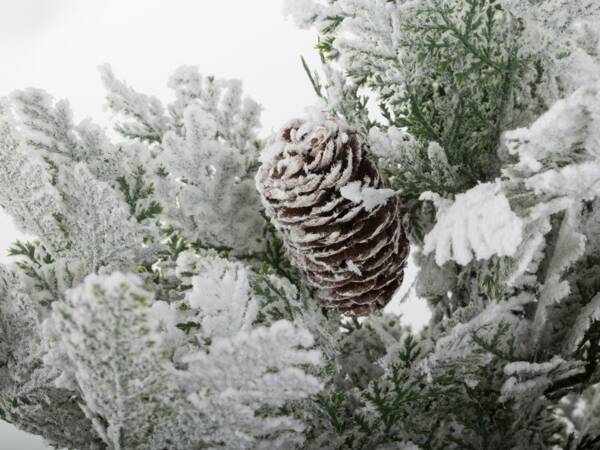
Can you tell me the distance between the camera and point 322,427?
0.64 metres

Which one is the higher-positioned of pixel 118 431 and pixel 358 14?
pixel 358 14

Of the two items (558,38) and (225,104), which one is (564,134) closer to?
(558,38)

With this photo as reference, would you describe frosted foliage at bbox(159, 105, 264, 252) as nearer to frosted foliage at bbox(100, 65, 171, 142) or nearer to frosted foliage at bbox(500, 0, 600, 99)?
frosted foliage at bbox(100, 65, 171, 142)

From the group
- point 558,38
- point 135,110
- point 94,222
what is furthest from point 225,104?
point 558,38

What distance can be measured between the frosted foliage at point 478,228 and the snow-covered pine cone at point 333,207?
0.10 meters

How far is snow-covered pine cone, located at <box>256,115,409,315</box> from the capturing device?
61cm

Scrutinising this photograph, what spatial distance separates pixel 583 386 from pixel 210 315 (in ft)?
1.42

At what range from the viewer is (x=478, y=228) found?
1.58ft

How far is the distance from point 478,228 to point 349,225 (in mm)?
166

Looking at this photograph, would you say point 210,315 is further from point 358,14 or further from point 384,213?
point 358,14

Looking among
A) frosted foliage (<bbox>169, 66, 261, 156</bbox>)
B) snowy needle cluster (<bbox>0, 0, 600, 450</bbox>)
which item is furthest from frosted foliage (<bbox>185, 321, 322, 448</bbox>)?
frosted foliage (<bbox>169, 66, 261, 156</bbox>)

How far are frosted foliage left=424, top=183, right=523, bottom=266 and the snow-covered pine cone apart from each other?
0.34ft

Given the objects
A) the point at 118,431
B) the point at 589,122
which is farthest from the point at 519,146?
the point at 118,431

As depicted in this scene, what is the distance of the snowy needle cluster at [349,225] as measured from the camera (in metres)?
0.48
